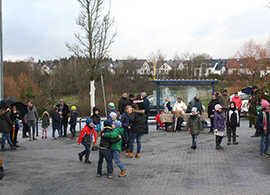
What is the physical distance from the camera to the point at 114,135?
366 inches

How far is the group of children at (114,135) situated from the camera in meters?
9.29

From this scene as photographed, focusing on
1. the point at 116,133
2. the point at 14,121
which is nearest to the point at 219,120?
the point at 116,133

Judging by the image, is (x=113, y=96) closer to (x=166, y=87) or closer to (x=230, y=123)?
(x=166, y=87)

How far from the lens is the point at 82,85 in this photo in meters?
34.4

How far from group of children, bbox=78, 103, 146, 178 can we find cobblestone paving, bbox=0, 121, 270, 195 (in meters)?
0.33

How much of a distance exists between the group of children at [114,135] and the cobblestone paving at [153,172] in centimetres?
33

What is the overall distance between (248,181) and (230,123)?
5398mm

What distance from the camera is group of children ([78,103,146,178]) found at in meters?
9.29

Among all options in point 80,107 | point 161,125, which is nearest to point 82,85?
point 80,107

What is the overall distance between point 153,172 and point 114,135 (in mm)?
1518

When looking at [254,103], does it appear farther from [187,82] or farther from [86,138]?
[187,82]

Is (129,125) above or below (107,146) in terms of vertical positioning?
above

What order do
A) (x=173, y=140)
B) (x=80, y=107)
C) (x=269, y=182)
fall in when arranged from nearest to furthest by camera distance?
(x=269, y=182), (x=173, y=140), (x=80, y=107)

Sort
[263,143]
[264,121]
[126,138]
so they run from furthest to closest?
[126,138] < [263,143] < [264,121]
